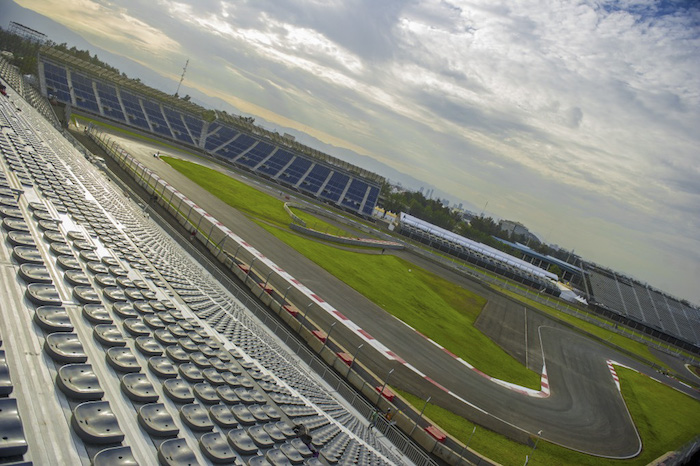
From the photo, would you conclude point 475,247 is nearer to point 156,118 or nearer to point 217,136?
point 217,136

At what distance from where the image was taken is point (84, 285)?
A: 33.3 feet

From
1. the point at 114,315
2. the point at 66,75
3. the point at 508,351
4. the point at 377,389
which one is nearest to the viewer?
the point at 114,315

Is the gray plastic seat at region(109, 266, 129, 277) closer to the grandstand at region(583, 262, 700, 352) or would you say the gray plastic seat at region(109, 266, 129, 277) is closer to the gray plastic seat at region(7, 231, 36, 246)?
the gray plastic seat at region(7, 231, 36, 246)

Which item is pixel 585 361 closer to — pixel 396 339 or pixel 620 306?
pixel 396 339

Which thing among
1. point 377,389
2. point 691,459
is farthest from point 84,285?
point 691,459

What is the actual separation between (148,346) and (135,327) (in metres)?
0.80

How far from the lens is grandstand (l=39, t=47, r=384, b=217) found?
73.7 metres

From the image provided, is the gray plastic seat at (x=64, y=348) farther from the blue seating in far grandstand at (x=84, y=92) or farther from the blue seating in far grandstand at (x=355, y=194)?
the blue seating in far grandstand at (x=84, y=92)

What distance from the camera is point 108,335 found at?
8586 millimetres

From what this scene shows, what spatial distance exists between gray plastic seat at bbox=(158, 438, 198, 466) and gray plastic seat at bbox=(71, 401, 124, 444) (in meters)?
0.72

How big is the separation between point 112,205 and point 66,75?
74.8 meters

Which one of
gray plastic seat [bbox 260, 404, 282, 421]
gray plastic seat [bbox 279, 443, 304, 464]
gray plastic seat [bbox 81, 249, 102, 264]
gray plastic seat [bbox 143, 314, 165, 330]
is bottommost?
gray plastic seat [bbox 260, 404, 282, 421]

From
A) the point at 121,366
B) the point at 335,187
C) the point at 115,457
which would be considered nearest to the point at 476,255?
the point at 335,187

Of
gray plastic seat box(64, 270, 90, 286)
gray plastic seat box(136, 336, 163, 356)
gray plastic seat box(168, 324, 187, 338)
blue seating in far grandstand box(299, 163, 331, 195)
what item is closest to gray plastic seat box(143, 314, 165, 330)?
gray plastic seat box(168, 324, 187, 338)
